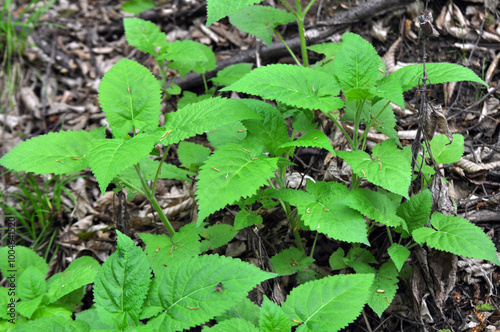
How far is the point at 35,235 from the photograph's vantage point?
3295mm

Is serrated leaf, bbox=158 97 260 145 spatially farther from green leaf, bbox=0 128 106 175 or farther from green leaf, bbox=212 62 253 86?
green leaf, bbox=212 62 253 86

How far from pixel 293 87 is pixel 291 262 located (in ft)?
3.31

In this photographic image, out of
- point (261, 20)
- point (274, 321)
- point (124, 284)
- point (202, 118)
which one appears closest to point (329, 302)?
point (274, 321)

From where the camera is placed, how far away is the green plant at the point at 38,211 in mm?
3271

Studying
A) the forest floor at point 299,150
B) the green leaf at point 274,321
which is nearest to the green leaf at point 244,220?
the forest floor at point 299,150

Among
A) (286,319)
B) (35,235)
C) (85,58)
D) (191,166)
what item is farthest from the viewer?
(85,58)

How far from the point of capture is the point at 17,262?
264 centimetres

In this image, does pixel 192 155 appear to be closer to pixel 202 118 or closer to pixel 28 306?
pixel 202 118

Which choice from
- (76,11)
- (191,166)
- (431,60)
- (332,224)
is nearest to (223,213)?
(191,166)

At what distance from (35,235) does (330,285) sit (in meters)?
2.72

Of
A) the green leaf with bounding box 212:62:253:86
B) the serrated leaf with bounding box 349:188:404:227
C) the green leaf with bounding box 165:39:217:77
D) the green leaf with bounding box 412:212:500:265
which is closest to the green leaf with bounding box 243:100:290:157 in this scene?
the serrated leaf with bounding box 349:188:404:227

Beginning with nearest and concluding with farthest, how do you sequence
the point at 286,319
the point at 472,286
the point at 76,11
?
the point at 286,319 < the point at 472,286 < the point at 76,11

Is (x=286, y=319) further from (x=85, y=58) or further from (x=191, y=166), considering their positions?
(x=85, y=58)

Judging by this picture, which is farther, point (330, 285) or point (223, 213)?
point (223, 213)
